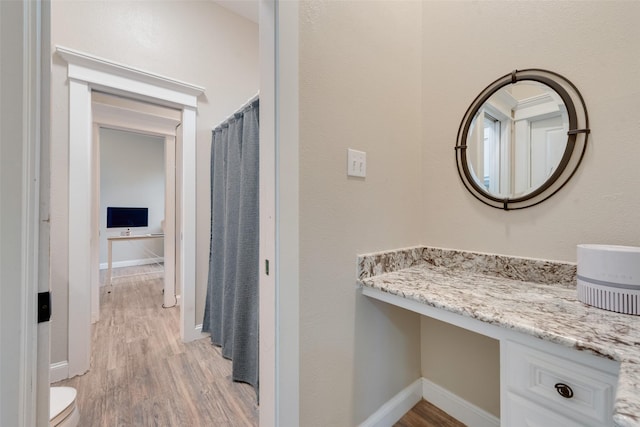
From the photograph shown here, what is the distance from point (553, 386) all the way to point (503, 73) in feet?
4.14

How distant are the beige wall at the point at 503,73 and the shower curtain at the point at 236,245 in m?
1.07

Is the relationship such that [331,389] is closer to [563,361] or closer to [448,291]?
[448,291]

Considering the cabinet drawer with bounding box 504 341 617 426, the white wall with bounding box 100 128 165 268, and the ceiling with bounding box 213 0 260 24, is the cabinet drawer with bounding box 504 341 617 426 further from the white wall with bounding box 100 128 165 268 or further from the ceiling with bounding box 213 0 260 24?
the white wall with bounding box 100 128 165 268

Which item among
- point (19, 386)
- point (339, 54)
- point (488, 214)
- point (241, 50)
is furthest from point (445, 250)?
point (241, 50)

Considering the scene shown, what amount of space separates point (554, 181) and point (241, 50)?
2.75 m

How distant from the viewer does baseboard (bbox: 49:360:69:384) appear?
1.69m

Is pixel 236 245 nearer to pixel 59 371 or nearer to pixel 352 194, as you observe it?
pixel 352 194

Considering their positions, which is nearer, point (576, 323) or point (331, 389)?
point (576, 323)

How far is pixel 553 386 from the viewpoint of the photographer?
2.35 feet

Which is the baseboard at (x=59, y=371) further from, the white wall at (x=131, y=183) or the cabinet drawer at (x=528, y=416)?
the white wall at (x=131, y=183)

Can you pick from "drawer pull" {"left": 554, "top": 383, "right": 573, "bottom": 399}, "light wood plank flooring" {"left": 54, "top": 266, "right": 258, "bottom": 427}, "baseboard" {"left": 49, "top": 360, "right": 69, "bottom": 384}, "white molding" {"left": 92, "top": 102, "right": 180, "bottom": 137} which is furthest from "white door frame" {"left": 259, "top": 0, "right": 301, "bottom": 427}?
"white molding" {"left": 92, "top": 102, "right": 180, "bottom": 137}

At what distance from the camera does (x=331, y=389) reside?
110 centimetres

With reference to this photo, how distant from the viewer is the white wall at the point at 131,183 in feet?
16.4

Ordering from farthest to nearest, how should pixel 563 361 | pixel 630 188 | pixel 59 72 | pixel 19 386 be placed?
pixel 59 72
pixel 630 188
pixel 563 361
pixel 19 386
